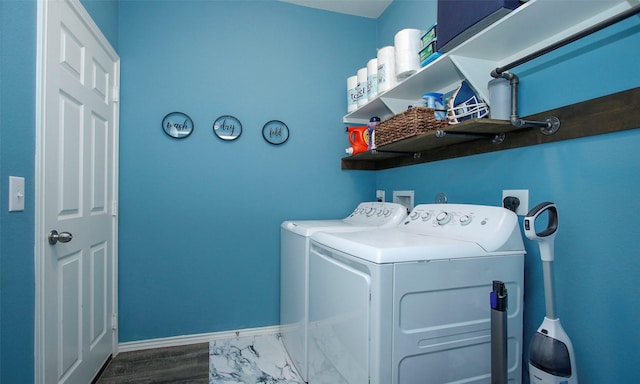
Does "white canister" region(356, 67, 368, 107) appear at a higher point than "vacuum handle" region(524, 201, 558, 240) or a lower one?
higher

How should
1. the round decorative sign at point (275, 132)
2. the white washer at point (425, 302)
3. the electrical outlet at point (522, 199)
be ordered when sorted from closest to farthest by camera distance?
the white washer at point (425, 302), the electrical outlet at point (522, 199), the round decorative sign at point (275, 132)

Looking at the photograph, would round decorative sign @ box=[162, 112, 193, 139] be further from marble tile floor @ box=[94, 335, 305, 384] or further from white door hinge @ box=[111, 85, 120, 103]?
marble tile floor @ box=[94, 335, 305, 384]

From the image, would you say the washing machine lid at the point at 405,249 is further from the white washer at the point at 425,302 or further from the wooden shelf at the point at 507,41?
the wooden shelf at the point at 507,41

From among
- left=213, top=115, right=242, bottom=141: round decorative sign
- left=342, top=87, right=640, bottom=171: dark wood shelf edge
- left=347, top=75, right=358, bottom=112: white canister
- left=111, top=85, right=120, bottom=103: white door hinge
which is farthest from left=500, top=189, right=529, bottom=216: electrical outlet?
left=111, top=85, right=120, bottom=103: white door hinge

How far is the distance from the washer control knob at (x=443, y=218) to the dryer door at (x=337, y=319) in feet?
1.72

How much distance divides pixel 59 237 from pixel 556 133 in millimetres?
2147

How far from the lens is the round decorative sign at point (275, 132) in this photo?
2.43 metres

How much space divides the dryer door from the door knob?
3.79 ft

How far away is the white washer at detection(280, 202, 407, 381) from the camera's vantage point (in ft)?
5.80

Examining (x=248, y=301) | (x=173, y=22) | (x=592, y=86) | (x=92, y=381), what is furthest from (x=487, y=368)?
(x=173, y=22)

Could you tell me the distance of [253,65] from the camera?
2.42m

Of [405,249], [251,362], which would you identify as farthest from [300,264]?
[405,249]

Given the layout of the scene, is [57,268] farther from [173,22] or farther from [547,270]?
[547,270]

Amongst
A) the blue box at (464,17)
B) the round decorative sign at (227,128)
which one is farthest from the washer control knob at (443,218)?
the round decorative sign at (227,128)
